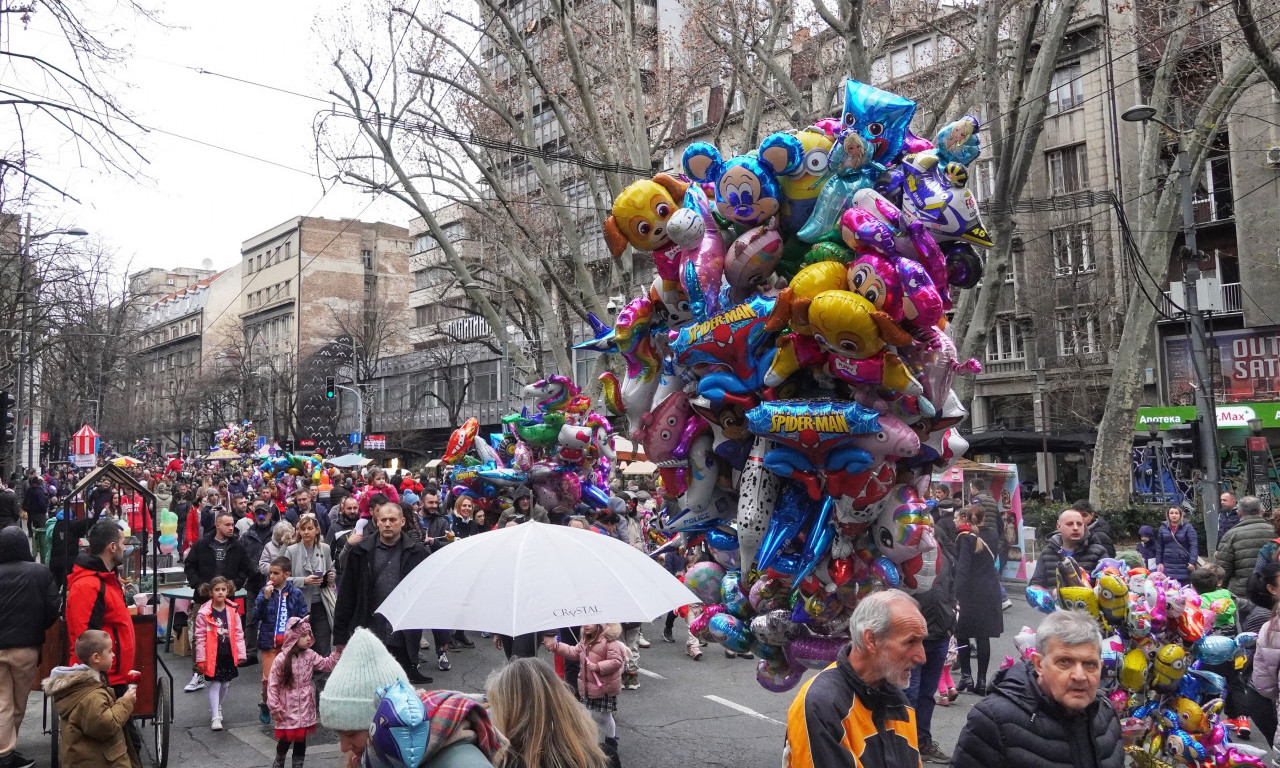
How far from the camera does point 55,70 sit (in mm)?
7383

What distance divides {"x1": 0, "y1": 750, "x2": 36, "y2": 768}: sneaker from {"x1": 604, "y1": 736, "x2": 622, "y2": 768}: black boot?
3868 mm

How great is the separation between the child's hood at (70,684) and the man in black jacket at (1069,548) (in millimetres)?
6089

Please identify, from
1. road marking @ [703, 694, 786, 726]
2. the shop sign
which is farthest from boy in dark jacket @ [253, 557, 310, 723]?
the shop sign

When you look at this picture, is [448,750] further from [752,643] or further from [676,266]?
[676,266]

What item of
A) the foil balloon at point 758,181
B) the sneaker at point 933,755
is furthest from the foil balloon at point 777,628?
the foil balloon at point 758,181

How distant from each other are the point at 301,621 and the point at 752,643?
10.7 feet

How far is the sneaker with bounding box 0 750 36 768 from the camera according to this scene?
21.7 feet

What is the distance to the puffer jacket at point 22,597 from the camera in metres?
6.50

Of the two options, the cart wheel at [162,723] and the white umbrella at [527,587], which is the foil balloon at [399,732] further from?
the cart wheel at [162,723]

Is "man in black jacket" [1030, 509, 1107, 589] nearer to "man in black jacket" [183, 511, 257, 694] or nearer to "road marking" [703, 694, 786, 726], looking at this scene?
"road marking" [703, 694, 786, 726]

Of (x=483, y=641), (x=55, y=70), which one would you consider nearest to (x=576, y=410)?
(x=483, y=641)

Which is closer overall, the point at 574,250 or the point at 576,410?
the point at 576,410

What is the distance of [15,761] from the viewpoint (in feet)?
22.1

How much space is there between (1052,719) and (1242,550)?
21.4ft
